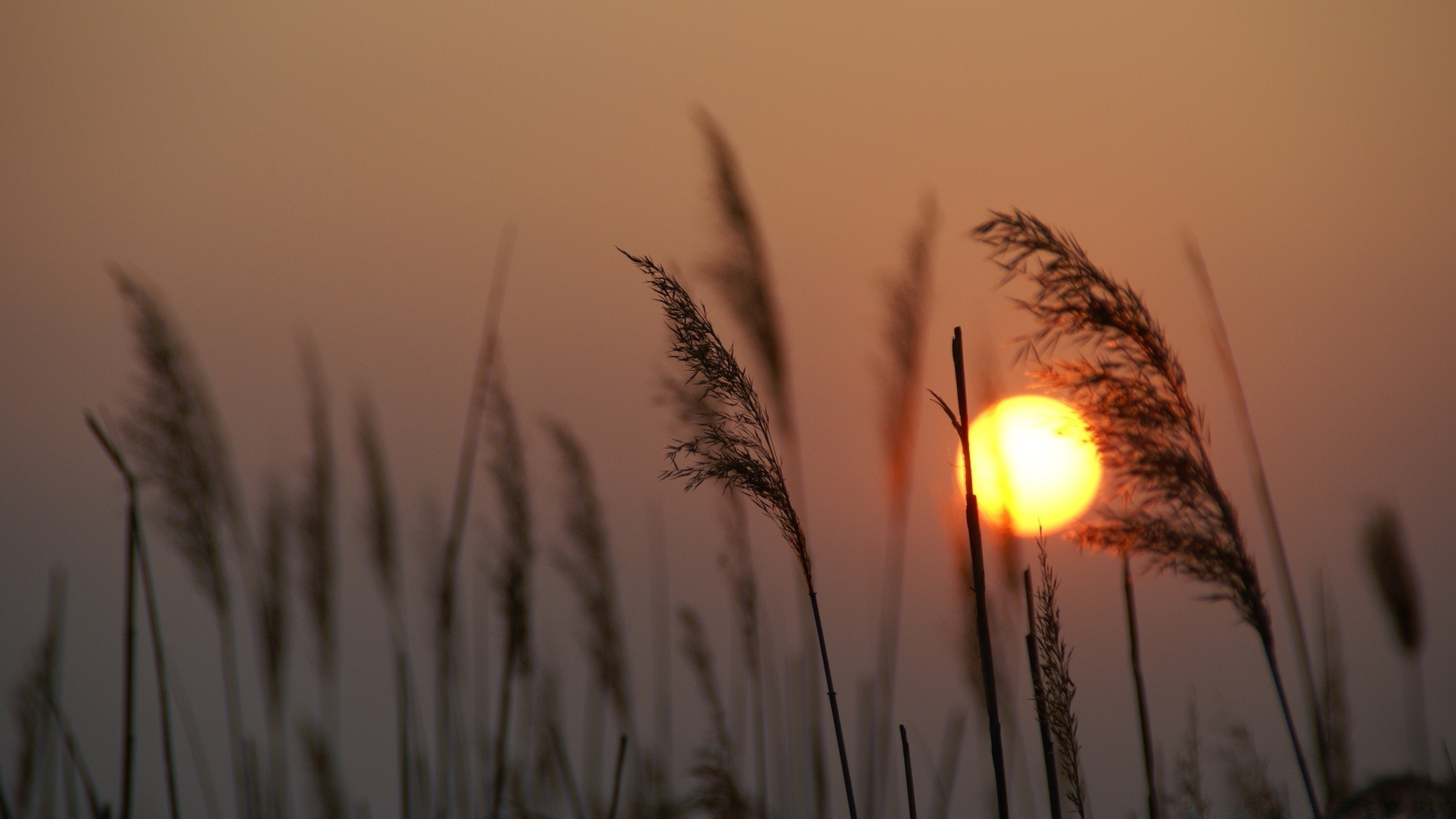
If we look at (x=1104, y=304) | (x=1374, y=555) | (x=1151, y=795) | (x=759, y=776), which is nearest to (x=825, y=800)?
(x=759, y=776)

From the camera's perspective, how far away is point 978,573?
1427mm

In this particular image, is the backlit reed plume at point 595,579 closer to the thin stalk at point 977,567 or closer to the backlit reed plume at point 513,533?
the backlit reed plume at point 513,533

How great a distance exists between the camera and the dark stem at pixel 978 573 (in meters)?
1.40

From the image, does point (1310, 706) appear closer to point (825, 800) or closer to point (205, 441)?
point (825, 800)

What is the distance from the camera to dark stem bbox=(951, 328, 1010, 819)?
1.40 metres

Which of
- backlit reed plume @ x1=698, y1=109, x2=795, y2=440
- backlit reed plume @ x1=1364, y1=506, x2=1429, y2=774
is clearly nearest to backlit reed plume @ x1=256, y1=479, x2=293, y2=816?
backlit reed plume @ x1=698, y1=109, x2=795, y2=440

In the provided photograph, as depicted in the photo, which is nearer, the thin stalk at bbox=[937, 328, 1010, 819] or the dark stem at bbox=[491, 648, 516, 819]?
the thin stalk at bbox=[937, 328, 1010, 819]

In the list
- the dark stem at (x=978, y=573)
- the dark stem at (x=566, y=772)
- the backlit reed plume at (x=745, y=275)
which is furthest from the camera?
the dark stem at (x=566, y=772)

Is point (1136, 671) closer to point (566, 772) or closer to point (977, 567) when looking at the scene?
point (977, 567)

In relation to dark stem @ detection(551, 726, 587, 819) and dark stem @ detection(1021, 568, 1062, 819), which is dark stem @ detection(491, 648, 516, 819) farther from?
dark stem @ detection(1021, 568, 1062, 819)

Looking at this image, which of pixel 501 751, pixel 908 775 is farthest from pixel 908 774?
pixel 501 751

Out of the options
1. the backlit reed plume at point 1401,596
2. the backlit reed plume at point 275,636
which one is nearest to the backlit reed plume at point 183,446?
the backlit reed plume at point 275,636

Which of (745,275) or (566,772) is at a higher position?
(745,275)

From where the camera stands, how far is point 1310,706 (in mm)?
1708
